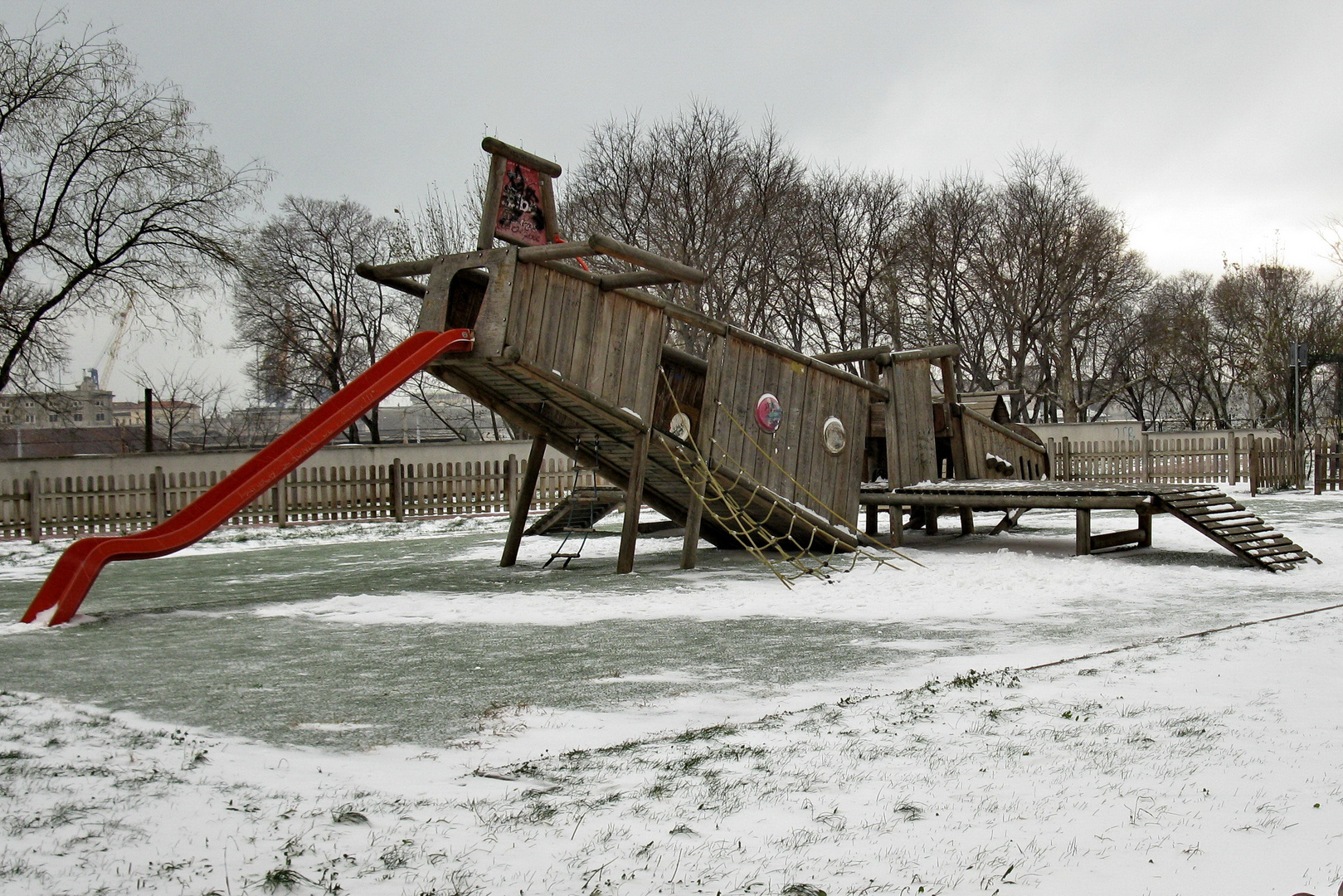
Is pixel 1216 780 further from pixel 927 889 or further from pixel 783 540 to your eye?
pixel 783 540

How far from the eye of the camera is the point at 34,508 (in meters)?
20.0

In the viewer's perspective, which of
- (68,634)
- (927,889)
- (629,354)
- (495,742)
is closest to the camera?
(927,889)

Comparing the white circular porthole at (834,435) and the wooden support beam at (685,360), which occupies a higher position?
the wooden support beam at (685,360)

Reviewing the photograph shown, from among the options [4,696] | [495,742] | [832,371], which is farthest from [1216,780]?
[832,371]

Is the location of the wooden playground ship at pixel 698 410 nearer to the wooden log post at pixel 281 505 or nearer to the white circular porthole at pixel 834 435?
the white circular porthole at pixel 834 435

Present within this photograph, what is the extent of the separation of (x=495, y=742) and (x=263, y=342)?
40116 millimetres

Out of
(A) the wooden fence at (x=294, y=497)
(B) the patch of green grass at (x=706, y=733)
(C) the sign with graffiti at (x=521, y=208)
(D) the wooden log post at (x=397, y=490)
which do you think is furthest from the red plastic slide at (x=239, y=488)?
(D) the wooden log post at (x=397, y=490)

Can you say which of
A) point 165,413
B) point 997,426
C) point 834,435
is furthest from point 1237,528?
point 165,413

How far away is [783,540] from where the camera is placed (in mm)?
13430

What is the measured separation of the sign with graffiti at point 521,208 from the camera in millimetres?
9969

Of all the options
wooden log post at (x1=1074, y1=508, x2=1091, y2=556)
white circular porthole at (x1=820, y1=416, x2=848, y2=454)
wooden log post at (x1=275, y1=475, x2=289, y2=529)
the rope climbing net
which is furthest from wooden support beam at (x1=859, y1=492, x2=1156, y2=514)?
wooden log post at (x1=275, y1=475, x2=289, y2=529)

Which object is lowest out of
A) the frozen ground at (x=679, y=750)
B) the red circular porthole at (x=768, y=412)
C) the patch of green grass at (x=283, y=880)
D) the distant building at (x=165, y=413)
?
the patch of green grass at (x=283, y=880)

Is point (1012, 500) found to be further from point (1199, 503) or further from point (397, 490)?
point (397, 490)

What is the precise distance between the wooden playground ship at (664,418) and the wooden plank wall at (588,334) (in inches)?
0.7
